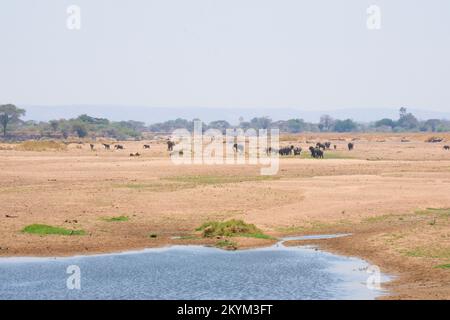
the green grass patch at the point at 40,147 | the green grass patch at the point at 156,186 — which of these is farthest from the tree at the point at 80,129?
the green grass patch at the point at 156,186

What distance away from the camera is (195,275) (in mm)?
17484

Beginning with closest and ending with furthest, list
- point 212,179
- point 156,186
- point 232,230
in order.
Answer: point 232,230 < point 156,186 < point 212,179

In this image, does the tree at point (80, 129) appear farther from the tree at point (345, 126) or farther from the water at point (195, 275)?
the water at point (195, 275)

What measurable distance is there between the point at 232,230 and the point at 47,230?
210 inches

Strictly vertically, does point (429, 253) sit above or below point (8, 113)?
below

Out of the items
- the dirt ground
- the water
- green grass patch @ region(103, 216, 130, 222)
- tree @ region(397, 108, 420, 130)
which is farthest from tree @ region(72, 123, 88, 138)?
the water

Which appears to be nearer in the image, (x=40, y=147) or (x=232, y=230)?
(x=232, y=230)

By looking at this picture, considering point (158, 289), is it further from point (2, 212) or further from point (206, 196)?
point (206, 196)

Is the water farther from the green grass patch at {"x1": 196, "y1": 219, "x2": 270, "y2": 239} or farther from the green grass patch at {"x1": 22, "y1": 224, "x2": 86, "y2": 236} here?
the green grass patch at {"x1": 22, "y1": 224, "x2": 86, "y2": 236}

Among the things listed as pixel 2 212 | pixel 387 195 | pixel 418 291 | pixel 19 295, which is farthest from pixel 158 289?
pixel 387 195

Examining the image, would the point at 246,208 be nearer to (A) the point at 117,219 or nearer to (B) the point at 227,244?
(A) the point at 117,219

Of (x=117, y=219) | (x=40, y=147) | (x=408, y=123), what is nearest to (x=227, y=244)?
(x=117, y=219)

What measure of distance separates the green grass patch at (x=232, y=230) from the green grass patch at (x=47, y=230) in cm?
368

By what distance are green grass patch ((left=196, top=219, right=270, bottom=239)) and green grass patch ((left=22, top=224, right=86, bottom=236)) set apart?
145 inches
